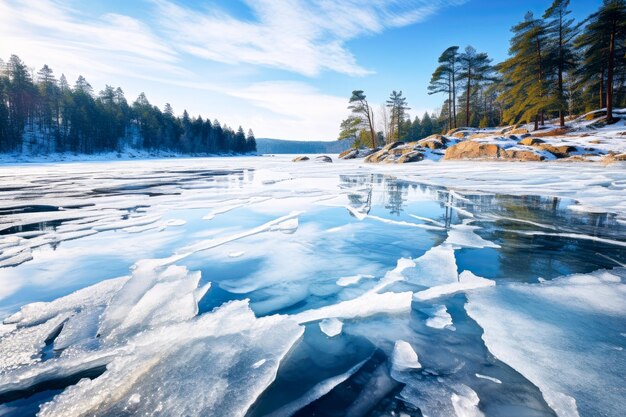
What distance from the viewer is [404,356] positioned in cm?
153

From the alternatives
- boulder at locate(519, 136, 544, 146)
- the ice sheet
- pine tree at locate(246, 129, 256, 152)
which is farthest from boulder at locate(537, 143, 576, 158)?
pine tree at locate(246, 129, 256, 152)

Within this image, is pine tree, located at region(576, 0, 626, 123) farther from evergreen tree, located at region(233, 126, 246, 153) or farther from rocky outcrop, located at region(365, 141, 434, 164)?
evergreen tree, located at region(233, 126, 246, 153)

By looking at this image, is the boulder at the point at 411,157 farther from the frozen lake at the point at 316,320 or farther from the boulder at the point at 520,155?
the frozen lake at the point at 316,320

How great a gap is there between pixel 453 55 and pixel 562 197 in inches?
1174

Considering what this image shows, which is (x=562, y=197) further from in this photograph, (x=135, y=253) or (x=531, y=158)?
(x=531, y=158)

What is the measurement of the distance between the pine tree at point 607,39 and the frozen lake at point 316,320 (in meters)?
24.1

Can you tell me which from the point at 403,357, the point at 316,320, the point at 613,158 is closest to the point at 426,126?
the point at 613,158

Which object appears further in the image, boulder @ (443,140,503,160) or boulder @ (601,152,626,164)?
boulder @ (443,140,503,160)

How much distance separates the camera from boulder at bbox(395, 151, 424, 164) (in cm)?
2020

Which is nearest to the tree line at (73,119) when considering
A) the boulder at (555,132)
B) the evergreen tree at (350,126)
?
the evergreen tree at (350,126)

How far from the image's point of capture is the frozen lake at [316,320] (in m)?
1.26

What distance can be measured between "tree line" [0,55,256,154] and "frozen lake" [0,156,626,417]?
5613cm

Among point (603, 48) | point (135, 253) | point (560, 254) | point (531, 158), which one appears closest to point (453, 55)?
point (603, 48)

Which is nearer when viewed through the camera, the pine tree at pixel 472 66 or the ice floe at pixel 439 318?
the ice floe at pixel 439 318
